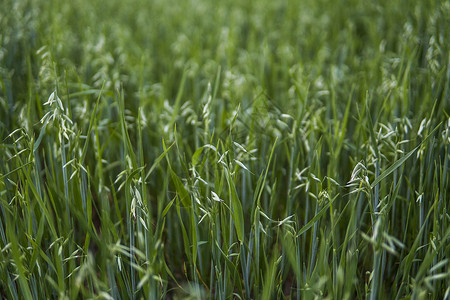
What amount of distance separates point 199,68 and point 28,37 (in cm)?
93

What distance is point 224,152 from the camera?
107 cm

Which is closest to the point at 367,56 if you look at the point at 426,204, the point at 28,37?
the point at 426,204

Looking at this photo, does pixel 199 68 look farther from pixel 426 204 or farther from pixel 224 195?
pixel 426 204

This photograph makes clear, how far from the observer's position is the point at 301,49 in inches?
106

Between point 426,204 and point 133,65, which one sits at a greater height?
point 133,65

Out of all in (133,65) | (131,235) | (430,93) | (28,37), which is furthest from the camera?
(133,65)

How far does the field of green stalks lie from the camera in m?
1.04

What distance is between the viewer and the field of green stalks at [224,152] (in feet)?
A: 3.42

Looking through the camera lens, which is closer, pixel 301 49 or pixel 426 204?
pixel 426 204

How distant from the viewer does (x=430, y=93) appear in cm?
150

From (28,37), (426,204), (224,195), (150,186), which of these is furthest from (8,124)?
(426,204)

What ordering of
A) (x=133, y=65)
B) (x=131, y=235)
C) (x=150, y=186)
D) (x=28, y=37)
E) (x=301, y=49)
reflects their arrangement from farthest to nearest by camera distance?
(x=301, y=49), (x=133, y=65), (x=28, y=37), (x=150, y=186), (x=131, y=235)

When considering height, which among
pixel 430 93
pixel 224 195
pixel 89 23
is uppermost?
pixel 89 23

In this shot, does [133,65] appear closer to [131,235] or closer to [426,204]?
[131,235]
